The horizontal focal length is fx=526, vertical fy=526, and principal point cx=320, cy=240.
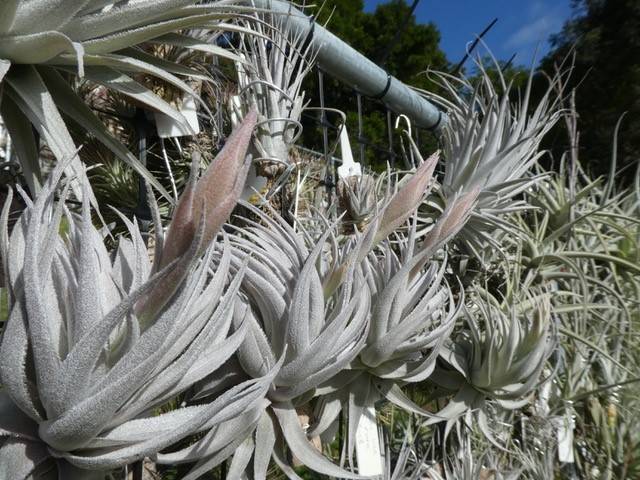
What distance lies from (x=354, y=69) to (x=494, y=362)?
0.71 metres

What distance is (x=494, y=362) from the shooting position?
774 millimetres

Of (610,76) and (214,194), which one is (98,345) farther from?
(610,76)

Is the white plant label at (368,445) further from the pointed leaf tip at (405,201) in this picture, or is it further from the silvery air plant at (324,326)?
the pointed leaf tip at (405,201)

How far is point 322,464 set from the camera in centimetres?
47

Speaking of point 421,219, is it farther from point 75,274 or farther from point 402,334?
point 75,274

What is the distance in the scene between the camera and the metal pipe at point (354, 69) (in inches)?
36.9

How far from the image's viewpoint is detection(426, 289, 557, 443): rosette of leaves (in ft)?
2.54

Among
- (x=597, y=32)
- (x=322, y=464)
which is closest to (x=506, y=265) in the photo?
(x=322, y=464)

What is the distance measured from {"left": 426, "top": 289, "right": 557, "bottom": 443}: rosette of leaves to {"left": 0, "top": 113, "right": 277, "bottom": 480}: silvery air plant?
0.49 meters

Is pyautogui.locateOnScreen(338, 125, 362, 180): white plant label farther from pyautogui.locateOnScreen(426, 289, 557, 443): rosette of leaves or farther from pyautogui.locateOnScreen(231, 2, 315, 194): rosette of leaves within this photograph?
pyautogui.locateOnScreen(426, 289, 557, 443): rosette of leaves

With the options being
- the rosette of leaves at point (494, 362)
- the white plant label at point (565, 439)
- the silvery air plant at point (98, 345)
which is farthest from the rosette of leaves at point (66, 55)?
the white plant label at point (565, 439)

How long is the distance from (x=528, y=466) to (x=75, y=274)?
1074mm

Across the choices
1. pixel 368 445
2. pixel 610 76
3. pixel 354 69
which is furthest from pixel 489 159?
pixel 610 76

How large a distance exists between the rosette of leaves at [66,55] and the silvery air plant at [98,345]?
0.36ft
